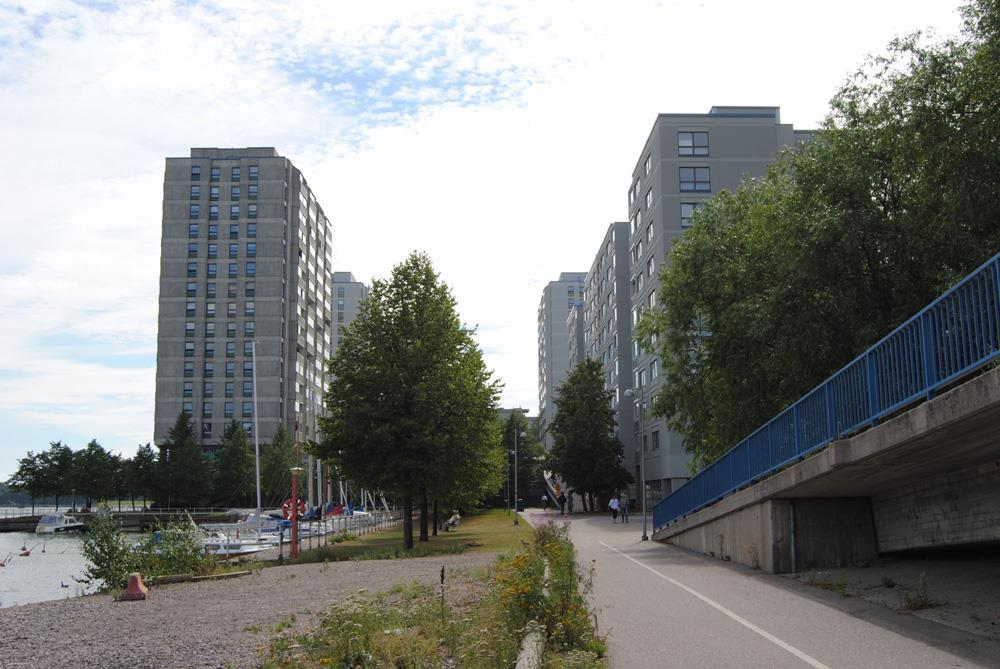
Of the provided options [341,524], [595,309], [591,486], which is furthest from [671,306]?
[595,309]

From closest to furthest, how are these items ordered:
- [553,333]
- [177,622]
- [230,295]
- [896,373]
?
[896,373] → [177,622] → [230,295] → [553,333]

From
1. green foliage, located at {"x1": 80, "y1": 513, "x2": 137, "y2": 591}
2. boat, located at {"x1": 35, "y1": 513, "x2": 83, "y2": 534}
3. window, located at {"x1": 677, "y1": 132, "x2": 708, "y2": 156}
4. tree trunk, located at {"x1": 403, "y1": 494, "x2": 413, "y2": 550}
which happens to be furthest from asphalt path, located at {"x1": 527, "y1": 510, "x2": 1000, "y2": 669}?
boat, located at {"x1": 35, "y1": 513, "x2": 83, "y2": 534}

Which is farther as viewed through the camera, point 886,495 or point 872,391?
point 886,495

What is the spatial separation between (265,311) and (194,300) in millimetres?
8785

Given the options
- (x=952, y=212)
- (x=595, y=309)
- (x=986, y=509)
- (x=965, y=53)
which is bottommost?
(x=986, y=509)

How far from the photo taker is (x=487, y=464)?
1393 inches

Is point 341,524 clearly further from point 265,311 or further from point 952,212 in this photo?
point 265,311

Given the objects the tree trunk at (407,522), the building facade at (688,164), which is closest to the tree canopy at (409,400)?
the tree trunk at (407,522)

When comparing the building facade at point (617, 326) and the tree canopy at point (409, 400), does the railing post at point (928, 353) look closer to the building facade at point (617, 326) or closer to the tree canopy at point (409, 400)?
the tree canopy at point (409, 400)

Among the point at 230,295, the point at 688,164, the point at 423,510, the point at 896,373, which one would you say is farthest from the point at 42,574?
the point at 230,295

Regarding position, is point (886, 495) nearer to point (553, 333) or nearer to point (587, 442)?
Result: point (587, 442)

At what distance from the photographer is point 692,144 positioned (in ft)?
214

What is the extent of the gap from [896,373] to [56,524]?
269ft

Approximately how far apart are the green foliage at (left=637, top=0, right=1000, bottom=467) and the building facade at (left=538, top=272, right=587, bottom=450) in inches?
4883
